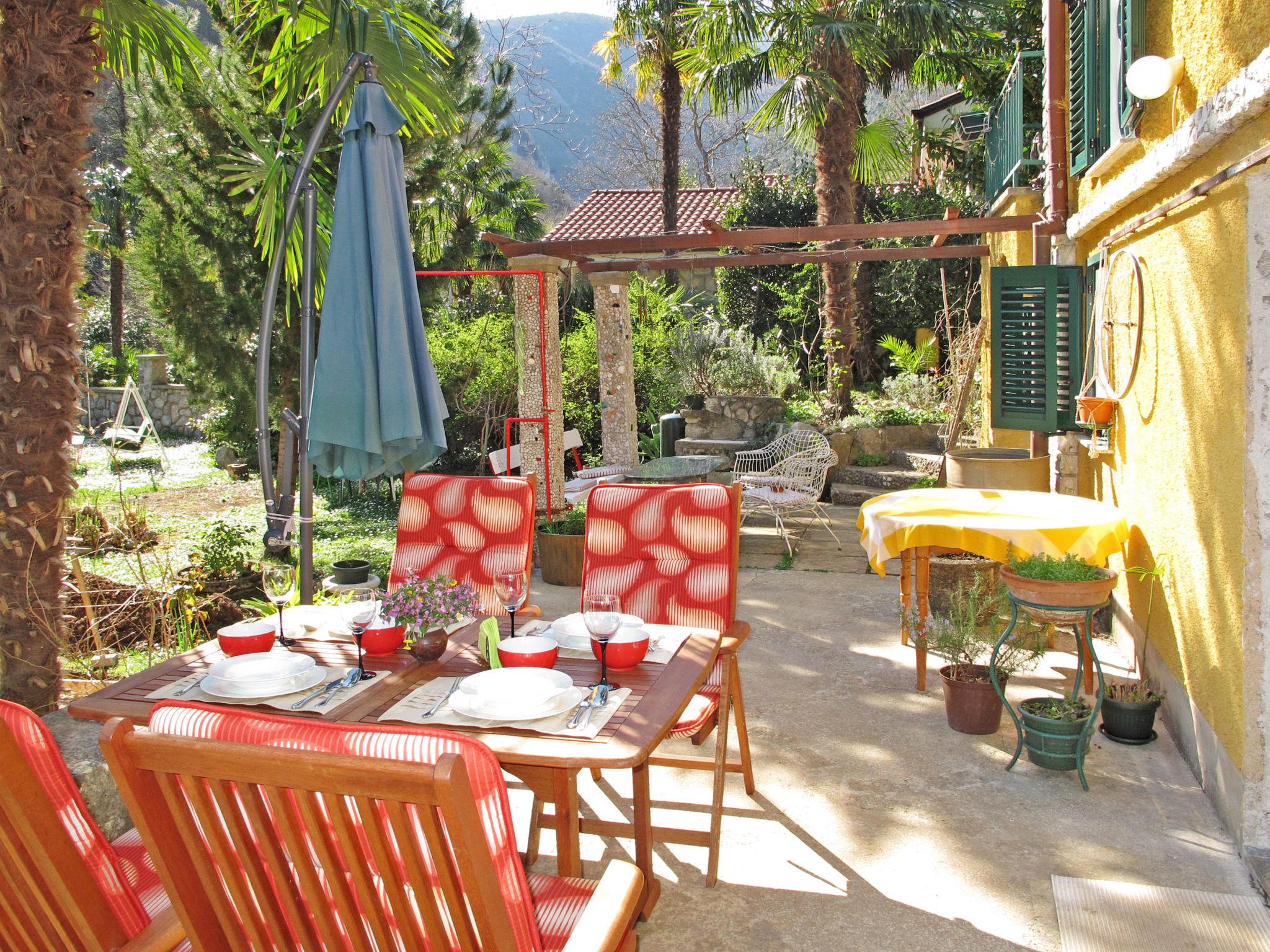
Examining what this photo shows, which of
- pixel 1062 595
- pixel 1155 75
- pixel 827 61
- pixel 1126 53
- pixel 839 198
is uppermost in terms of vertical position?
pixel 827 61

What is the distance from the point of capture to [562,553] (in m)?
6.32

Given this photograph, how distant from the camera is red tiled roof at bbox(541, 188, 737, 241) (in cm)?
1888

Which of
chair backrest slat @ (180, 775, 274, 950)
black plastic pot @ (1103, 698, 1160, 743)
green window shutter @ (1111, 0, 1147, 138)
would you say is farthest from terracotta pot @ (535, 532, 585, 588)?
chair backrest slat @ (180, 775, 274, 950)

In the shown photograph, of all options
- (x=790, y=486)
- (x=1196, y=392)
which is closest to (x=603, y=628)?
(x=1196, y=392)

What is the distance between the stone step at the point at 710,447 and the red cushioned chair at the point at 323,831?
8431 millimetres

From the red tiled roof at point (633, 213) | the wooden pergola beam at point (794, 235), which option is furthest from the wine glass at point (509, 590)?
the red tiled roof at point (633, 213)

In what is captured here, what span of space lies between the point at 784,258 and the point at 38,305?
4951mm

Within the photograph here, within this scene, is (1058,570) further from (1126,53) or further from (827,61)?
(827,61)

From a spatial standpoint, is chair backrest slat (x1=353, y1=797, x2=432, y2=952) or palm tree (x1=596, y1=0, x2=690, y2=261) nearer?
chair backrest slat (x1=353, y1=797, x2=432, y2=952)

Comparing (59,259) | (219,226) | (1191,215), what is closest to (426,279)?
(219,226)

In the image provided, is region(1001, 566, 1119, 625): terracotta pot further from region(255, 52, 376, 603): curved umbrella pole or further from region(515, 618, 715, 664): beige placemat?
region(255, 52, 376, 603): curved umbrella pole

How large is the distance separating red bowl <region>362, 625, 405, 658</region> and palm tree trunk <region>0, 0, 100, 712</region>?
1366 millimetres

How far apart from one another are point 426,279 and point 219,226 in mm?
2735

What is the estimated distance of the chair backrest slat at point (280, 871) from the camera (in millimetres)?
1298
